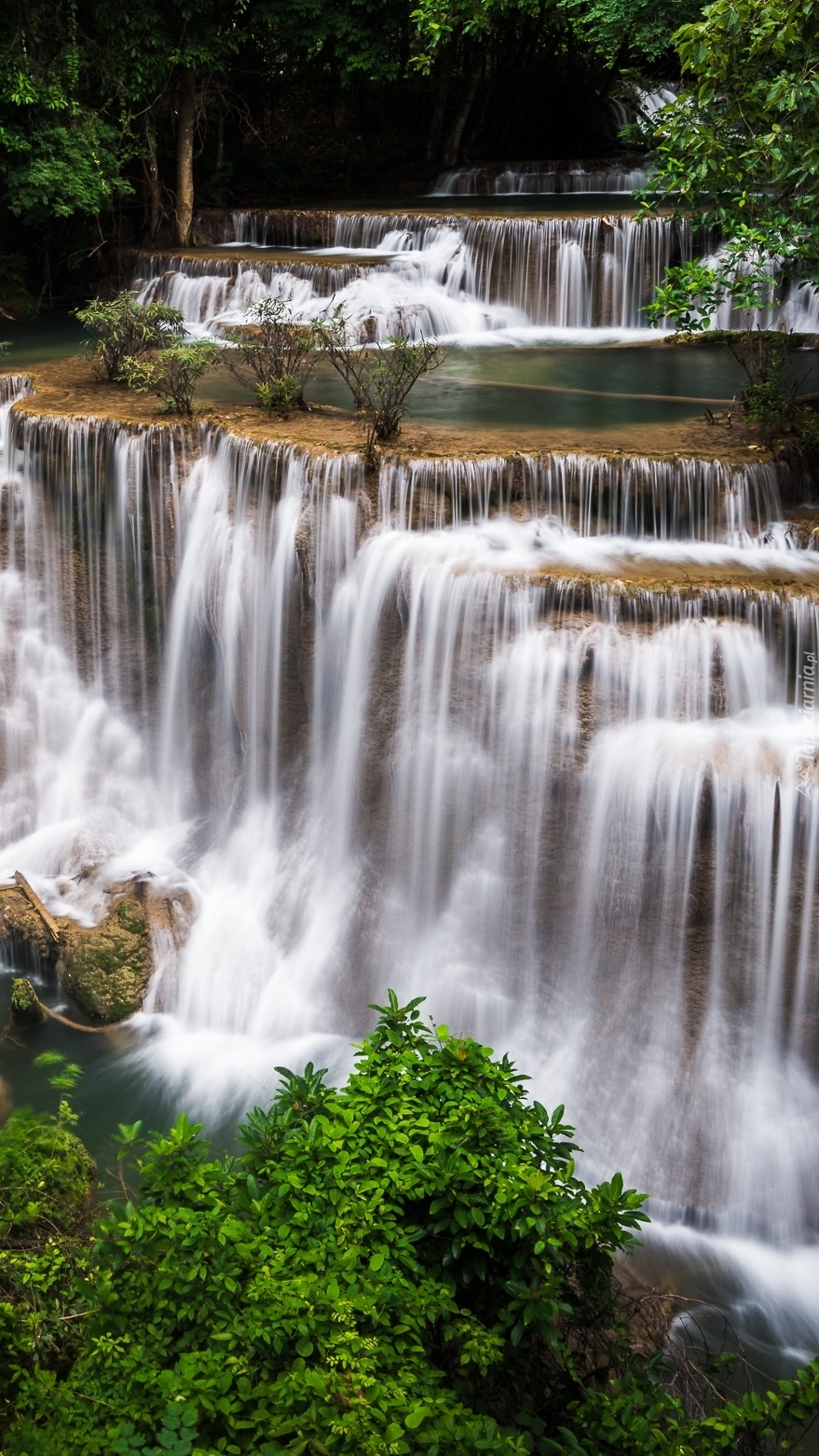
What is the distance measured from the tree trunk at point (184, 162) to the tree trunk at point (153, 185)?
1.02 ft

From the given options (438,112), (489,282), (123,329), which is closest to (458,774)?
(123,329)

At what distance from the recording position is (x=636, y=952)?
736 cm

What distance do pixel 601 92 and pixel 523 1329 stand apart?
23.6 meters

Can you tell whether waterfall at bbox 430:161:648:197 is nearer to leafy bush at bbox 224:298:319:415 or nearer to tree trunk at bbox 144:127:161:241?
tree trunk at bbox 144:127:161:241

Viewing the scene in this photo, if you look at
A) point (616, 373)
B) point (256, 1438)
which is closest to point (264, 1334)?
point (256, 1438)

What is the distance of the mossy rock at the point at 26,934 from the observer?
8.47 meters

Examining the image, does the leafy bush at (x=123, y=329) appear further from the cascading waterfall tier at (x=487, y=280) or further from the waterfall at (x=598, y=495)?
the waterfall at (x=598, y=495)

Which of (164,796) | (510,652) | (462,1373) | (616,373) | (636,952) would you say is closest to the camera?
(462,1373)

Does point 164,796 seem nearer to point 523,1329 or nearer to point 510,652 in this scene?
point 510,652

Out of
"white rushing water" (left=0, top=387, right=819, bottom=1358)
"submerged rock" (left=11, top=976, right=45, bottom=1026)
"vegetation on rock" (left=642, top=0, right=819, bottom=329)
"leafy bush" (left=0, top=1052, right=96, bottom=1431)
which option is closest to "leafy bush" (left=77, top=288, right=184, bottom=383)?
"white rushing water" (left=0, top=387, right=819, bottom=1358)

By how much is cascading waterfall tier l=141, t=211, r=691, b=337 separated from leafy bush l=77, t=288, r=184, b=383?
2277 millimetres

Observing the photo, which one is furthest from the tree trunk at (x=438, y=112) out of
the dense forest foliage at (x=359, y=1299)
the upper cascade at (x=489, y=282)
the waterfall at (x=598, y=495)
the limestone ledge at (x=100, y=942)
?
the dense forest foliage at (x=359, y=1299)

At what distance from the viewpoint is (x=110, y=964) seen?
828cm

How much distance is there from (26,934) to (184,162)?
42.4ft
